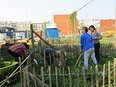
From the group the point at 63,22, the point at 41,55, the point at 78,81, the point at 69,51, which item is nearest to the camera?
the point at 78,81

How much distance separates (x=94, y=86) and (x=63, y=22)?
71591 millimetres

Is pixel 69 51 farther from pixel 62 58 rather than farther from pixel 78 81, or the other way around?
pixel 78 81

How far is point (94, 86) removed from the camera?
6.56 meters

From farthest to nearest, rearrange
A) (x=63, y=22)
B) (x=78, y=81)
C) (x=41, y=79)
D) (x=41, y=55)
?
(x=63, y=22) < (x=41, y=55) < (x=41, y=79) < (x=78, y=81)

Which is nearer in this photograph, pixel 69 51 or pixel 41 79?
pixel 41 79

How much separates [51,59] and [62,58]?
1.71 feet

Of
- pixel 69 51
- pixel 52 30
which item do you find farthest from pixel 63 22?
pixel 69 51

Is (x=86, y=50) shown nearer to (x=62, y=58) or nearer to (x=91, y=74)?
(x=62, y=58)

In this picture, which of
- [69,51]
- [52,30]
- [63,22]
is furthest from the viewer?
[63,22]

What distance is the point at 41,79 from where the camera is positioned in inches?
258

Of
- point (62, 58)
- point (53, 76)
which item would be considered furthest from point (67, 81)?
point (62, 58)

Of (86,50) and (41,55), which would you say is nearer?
(86,50)

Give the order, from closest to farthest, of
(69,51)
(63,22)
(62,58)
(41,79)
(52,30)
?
1. (41,79)
2. (62,58)
3. (69,51)
4. (52,30)
5. (63,22)

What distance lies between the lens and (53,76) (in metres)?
6.68
